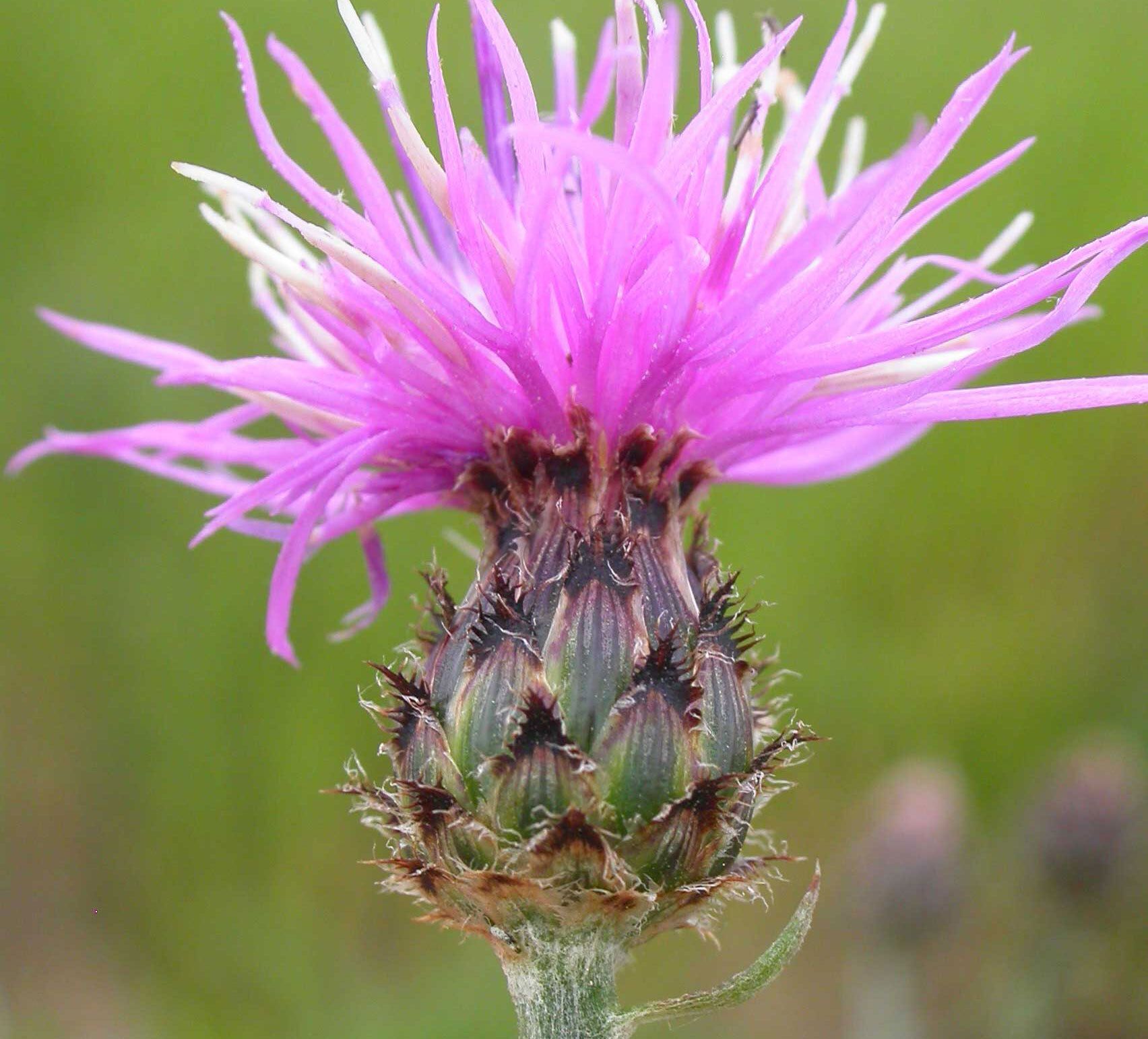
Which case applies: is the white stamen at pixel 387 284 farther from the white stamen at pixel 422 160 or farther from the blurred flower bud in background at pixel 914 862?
the blurred flower bud in background at pixel 914 862

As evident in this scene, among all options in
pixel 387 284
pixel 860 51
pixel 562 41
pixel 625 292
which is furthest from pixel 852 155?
pixel 387 284

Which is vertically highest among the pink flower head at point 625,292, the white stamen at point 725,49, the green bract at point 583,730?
the white stamen at point 725,49

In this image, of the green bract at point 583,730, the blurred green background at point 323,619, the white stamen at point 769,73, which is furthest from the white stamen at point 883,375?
the blurred green background at point 323,619

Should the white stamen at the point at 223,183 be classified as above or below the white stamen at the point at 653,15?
below

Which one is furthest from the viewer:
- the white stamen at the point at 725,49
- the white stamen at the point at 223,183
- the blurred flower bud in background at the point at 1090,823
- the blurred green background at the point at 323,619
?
the blurred green background at the point at 323,619

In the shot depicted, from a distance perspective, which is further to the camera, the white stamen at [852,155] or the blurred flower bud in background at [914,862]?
the blurred flower bud in background at [914,862]

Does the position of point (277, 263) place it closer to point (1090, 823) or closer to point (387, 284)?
point (387, 284)

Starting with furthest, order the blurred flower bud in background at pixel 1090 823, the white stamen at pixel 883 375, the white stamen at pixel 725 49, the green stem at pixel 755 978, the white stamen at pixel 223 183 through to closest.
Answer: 1. the blurred flower bud in background at pixel 1090 823
2. the white stamen at pixel 725 49
3. the white stamen at pixel 883 375
4. the white stamen at pixel 223 183
5. the green stem at pixel 755 978
